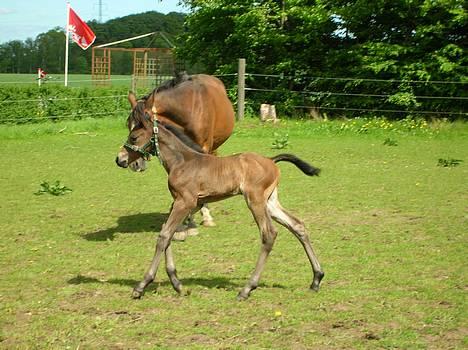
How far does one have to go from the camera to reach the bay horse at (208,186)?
5605 millimetres

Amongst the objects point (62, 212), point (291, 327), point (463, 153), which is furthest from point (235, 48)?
point (291, 327)

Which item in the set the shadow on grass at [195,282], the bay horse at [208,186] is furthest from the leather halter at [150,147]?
the shadow on grass at [195,282]

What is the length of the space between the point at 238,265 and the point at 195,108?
2.48 m

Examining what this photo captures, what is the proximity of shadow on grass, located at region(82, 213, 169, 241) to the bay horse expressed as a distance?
233cm

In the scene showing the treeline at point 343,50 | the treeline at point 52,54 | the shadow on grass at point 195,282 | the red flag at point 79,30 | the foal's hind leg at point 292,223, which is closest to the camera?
the foal's hind leg at point 292,223

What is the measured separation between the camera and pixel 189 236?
7.98 metres

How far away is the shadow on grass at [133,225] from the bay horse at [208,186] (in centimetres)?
233

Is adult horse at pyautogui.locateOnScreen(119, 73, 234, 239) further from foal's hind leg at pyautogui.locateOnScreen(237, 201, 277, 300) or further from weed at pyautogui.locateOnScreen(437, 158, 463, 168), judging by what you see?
weed at pyautogui.locateOnScreen(437, 158, 463, 168)

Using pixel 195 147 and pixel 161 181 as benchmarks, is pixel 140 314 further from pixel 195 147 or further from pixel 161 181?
pixel 161 181

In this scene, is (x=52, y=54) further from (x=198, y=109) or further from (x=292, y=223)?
(x=292, y=223)

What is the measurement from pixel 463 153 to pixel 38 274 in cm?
1113

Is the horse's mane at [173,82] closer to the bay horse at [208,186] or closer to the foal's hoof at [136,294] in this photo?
the bay horse at [208,186]

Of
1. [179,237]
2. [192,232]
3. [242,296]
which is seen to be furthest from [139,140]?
[192,232]

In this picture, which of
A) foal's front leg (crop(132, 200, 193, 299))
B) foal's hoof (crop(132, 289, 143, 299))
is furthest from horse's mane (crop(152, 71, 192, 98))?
foal's hoof (crop(132, 289, 143, 299))
